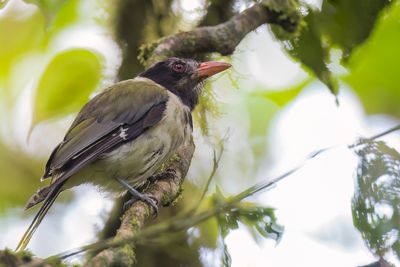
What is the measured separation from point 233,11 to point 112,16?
2.20 feet

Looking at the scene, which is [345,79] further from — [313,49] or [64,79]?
[64,79]

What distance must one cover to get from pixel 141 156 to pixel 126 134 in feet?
0.44

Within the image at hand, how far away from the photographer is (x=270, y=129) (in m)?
5.20

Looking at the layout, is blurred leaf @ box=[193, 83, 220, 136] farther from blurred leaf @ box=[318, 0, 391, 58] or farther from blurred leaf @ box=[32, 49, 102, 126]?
blurred leaf @ box=[318, 0, 391, 58]

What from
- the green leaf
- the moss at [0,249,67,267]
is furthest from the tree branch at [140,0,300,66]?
the moss at [0,249,67,267]

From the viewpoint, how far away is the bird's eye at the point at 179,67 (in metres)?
3.71

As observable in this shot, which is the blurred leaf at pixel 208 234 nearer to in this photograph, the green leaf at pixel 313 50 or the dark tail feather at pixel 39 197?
the dark tail feather at pixel 39 197

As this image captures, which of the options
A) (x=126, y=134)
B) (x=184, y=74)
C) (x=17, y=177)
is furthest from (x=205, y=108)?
(x=17, y=177)

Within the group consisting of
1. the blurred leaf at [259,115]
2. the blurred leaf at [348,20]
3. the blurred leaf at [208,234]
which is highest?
the blurred leaf at [348,20]

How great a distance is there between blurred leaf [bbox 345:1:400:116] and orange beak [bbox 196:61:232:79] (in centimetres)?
66

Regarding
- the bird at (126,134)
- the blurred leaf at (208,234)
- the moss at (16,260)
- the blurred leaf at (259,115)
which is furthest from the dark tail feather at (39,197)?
the blurred leaf at (259,115)

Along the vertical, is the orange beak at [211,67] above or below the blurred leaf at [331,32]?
below

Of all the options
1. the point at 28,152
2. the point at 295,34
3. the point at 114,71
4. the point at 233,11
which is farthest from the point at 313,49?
the point at 28,152

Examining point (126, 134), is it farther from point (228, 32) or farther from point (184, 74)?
point (228, 32)
